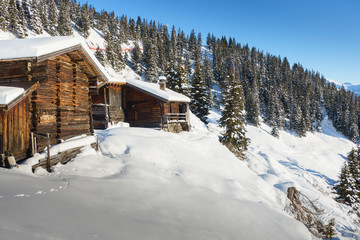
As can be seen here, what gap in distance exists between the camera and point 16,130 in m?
7.64

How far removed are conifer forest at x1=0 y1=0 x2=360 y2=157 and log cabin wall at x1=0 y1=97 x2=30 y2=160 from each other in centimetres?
1830

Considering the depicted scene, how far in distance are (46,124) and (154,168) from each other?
5.28m

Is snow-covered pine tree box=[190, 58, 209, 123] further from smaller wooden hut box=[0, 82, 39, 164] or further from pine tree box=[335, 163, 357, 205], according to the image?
smaller wooden hut box=[0, 82, 39, 164]

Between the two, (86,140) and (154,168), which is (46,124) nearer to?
(86,140)

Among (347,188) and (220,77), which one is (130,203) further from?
(220,77)

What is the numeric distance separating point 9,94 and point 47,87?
2868 mm

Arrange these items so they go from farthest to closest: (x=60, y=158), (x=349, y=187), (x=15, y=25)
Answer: (x=15, y=25)
(x=349, y=187)
(x=60, y=158)

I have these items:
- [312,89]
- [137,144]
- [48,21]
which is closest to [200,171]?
[137,144]

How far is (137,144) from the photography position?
11836 mm

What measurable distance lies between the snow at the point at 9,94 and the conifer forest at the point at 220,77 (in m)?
19.0

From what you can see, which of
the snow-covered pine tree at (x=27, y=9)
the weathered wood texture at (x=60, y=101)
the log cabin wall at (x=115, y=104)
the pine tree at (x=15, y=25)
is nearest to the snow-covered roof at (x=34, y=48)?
the weathered wood texture at (x=60, y=101)

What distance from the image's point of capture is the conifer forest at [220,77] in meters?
35.3

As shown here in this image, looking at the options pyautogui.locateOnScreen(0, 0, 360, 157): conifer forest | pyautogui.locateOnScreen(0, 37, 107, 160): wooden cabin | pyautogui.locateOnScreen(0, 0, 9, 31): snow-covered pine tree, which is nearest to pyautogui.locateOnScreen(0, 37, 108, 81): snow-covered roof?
pyautogui.locateOnScreen(0, 37, 107, 160): wooden cabin

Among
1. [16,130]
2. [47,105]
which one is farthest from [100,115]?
[16,130]
